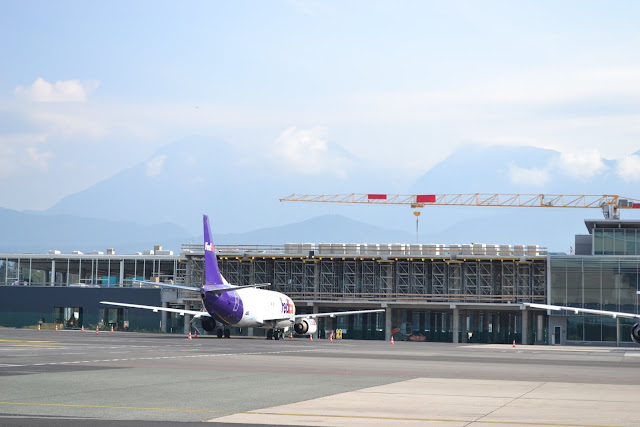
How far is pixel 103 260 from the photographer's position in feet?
440

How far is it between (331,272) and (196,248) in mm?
19154

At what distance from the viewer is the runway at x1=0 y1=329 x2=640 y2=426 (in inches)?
801

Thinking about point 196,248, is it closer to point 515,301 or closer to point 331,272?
point 331,272

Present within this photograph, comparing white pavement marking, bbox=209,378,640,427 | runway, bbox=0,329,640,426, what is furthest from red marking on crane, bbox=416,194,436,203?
white pavement marking, bbox=209,378,640,427

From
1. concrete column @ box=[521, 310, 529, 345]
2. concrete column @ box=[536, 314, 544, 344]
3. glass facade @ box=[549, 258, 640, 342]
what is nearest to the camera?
glass facade @ box=[549, 258, 640, 342]

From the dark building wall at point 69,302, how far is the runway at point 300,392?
2818 inches

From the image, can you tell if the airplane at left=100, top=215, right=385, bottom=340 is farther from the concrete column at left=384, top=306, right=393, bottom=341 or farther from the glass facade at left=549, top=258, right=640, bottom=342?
A: the glass facade at left=549, top=258, right=640, bottom=342

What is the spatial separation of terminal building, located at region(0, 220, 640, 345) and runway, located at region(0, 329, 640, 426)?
2262 inches

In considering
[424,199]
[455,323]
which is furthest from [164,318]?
[424,199]

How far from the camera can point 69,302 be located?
115 m

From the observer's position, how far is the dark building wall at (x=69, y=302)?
362ft

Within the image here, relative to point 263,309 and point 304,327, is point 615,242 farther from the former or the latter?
point 263,309

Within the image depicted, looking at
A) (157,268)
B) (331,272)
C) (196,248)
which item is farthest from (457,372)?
(157,268)

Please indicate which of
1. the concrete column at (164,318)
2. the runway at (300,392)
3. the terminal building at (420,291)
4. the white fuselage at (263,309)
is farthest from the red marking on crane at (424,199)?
the runway at (300,392)
